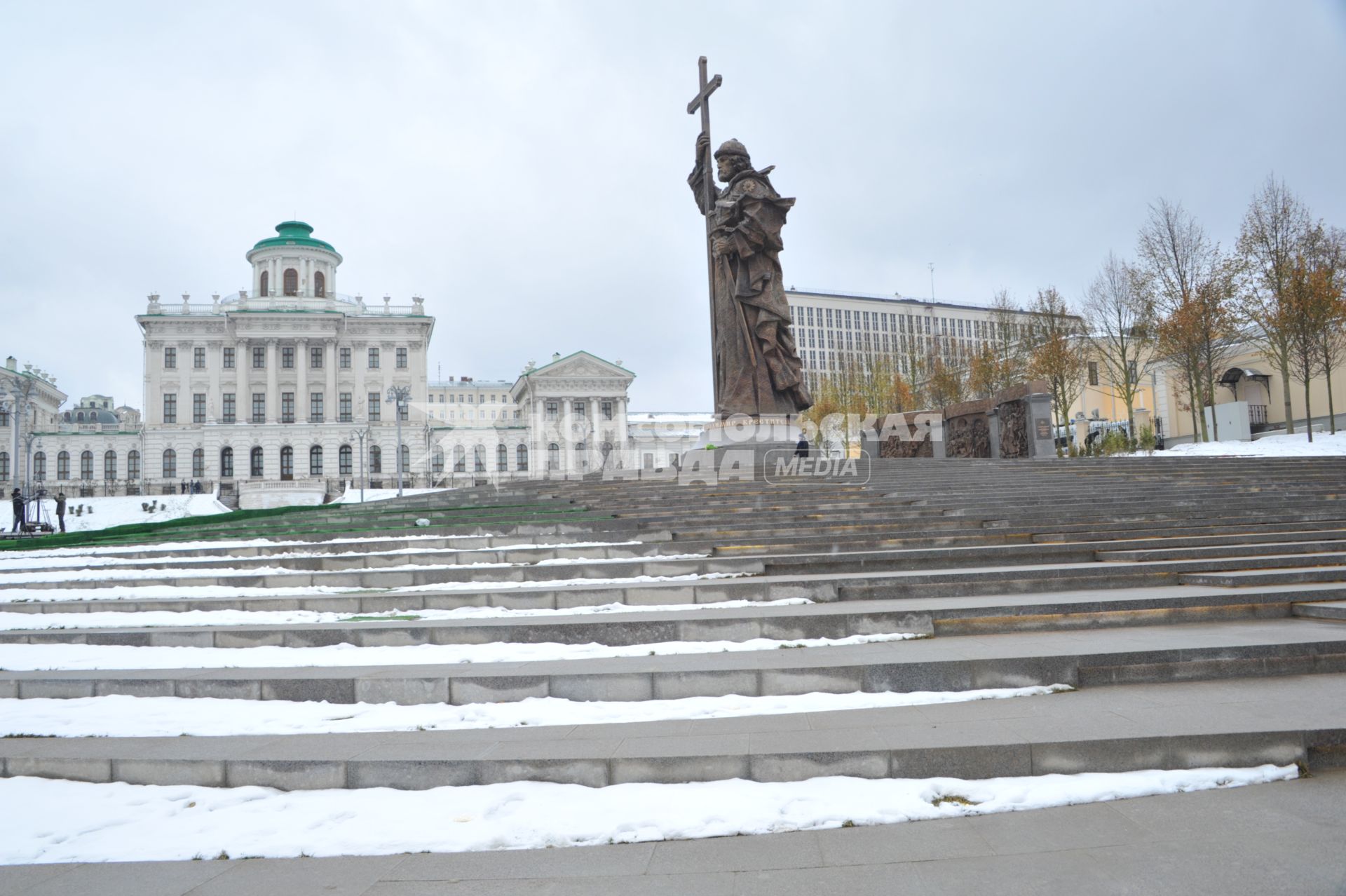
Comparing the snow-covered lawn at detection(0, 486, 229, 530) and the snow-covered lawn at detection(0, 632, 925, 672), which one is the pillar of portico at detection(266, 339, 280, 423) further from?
the snow-covered lawn at detection(0, 632, 925, 672)

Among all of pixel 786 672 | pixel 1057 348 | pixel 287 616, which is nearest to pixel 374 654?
pixel 287 616

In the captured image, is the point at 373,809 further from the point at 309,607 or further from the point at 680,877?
the point at 309,607

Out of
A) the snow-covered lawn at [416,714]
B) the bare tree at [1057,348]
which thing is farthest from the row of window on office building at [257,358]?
the snow-covered lawn at [416,714]

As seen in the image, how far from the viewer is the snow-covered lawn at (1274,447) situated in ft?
74.1

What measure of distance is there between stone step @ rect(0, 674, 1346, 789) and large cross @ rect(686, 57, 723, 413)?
1605 cm

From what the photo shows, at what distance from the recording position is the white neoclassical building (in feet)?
217

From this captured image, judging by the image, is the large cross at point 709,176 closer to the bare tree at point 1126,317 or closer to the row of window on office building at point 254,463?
the bare tree at point 1126,317

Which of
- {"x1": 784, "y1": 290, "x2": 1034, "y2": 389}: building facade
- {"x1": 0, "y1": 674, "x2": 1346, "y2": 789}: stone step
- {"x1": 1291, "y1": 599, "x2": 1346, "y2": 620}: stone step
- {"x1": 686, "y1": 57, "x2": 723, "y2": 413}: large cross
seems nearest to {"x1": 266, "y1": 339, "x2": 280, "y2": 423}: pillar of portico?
{"x1": 784, "y1": 290, "x2": 1034, "y2": 389}: building facade

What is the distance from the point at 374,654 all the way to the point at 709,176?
1700 centimetres

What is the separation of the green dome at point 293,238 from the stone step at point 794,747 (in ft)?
246

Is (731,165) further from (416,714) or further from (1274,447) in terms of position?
(1274,447)

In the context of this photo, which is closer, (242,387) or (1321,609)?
(1321,609)

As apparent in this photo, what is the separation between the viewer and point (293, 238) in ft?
234

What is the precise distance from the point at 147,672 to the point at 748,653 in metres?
4.53
